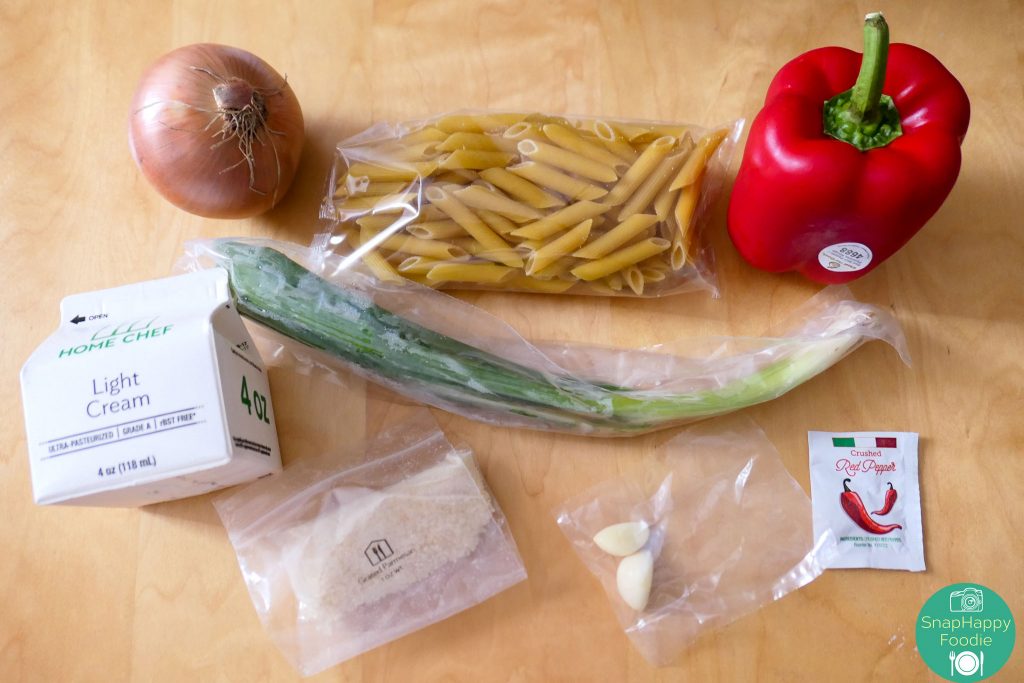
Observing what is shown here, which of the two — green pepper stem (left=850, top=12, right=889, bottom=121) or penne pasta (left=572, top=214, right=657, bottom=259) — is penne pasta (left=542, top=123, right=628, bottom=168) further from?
green pepper stem (left=850, top=12, right=889, bottom=121)

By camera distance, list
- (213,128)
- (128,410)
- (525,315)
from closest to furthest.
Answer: (128,410) → (213,128) → (525,315)

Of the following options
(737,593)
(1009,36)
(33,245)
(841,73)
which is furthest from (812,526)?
(33,245)

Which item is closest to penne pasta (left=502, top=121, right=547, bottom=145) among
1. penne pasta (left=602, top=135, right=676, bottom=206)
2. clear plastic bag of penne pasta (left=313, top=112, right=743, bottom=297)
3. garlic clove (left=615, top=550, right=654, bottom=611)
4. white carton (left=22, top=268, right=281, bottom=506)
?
clear plastic bag of penne pasta (left=313, top=112, right=743, bottom=297)

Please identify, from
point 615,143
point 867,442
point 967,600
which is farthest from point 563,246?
point 967,600

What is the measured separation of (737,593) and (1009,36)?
0.78m

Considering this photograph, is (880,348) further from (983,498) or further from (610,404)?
(610,404)

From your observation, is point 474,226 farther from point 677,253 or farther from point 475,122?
point 677,253

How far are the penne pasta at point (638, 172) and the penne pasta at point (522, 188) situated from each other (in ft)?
0.21

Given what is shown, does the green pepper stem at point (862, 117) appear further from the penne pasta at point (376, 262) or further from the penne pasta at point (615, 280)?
the penne pasta at point (376, 262)

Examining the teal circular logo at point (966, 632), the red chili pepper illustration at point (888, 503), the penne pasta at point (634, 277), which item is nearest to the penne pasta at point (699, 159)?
the penne pasta at point (634, 277)

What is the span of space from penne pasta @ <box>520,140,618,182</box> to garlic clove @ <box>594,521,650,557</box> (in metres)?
0.40

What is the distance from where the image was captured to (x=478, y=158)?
2.89 feet

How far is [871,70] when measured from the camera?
72 centimetres

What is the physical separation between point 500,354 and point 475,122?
0.28 metres
